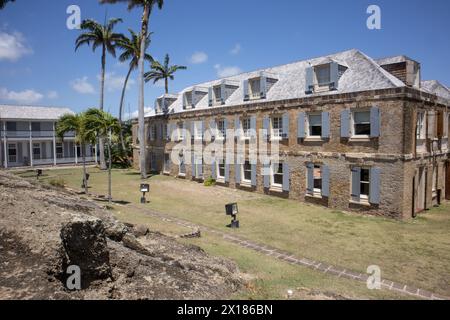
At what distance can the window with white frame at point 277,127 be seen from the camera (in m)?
21.5

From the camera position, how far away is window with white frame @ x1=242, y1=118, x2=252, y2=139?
2347 centimetres

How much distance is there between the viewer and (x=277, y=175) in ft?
→ 71.9

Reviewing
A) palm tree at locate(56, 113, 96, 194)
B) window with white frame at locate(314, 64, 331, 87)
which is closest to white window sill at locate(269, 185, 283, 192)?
window with white frame at locate(314, 64, 331, 87)

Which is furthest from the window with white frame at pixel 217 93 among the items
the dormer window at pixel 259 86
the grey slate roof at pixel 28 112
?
the grey slate roof at pixel 28 112

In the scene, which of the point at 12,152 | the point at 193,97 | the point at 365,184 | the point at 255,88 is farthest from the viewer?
the point at 12,152

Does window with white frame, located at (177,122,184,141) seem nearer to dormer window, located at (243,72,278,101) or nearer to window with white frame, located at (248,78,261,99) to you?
dormer window, located at (243,72,278,101)

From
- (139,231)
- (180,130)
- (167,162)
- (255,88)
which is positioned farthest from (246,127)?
(139,231)

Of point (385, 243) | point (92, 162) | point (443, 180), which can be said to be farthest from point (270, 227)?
point (92, 162)

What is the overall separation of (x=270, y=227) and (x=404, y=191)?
23.2 feet

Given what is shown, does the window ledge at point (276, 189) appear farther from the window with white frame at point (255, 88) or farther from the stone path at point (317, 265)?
the stone path at point (317, 265)

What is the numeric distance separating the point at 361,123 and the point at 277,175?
6.66 meters

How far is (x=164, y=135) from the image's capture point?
33531 millimetres

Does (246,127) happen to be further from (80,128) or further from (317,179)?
(80,128)
